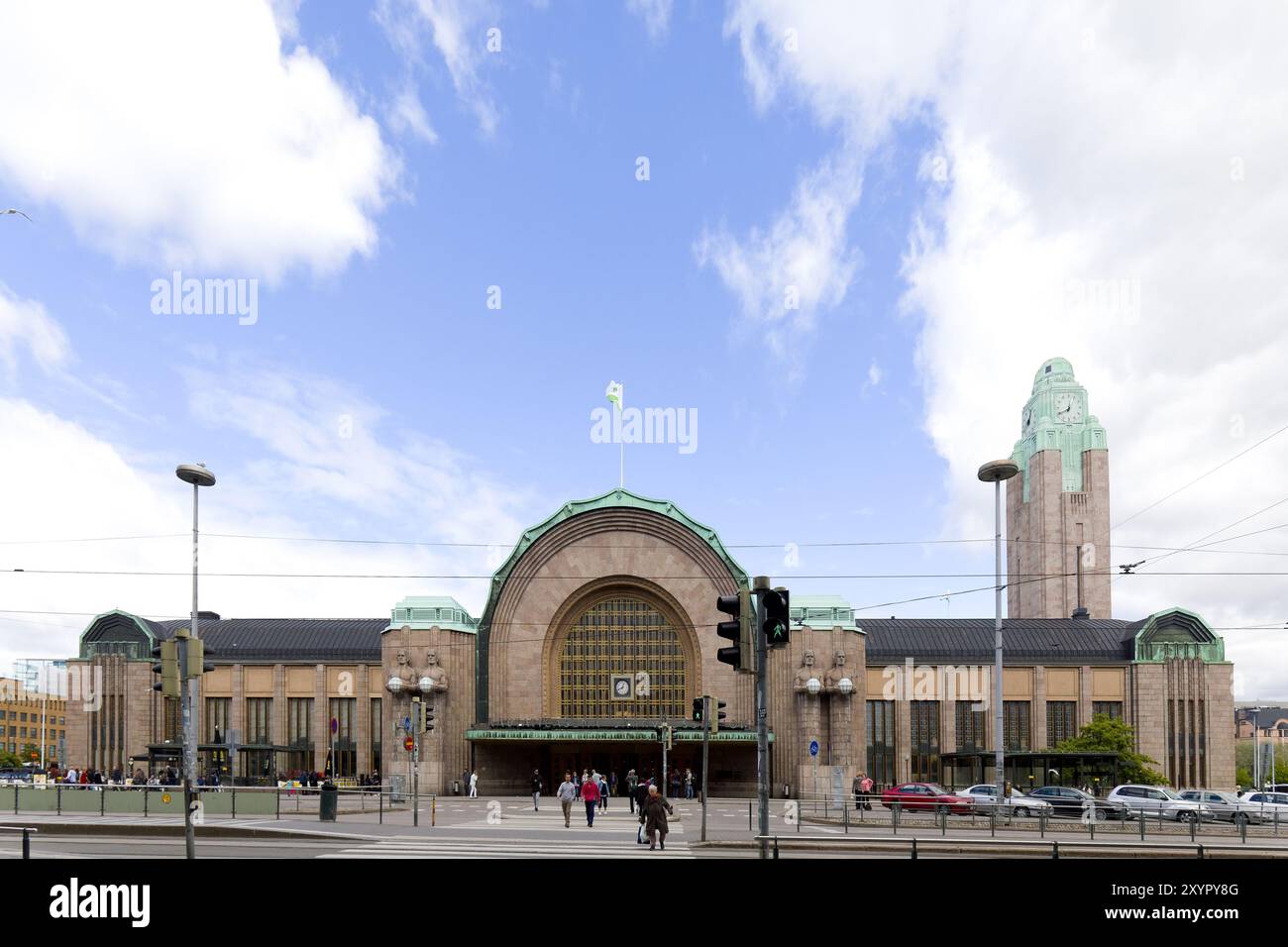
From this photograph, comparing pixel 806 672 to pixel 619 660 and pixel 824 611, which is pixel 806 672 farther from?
pixel 619 660

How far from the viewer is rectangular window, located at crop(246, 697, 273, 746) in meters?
61.0

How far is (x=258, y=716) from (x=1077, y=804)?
45.6m

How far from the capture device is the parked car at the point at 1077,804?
3378 centimetres

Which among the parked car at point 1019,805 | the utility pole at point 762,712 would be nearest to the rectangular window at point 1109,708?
the parked car at point 1019,805

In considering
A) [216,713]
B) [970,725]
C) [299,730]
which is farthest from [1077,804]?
[216,713]

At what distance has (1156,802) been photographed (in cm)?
3959

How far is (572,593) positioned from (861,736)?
16.7 meters

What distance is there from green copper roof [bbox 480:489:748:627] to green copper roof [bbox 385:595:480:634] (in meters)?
2.15

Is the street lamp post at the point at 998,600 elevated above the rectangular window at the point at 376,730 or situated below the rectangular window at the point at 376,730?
above

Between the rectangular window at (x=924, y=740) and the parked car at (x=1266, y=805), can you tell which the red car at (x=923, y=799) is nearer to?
the parked car at (x=1266, y=805)

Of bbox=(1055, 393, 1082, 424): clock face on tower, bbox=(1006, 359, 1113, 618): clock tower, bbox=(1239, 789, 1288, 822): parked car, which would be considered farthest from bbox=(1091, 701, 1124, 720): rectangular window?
bbox=(1055, 393, 1082, 424): clock face on tower

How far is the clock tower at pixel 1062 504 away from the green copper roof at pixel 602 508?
48.7 m
